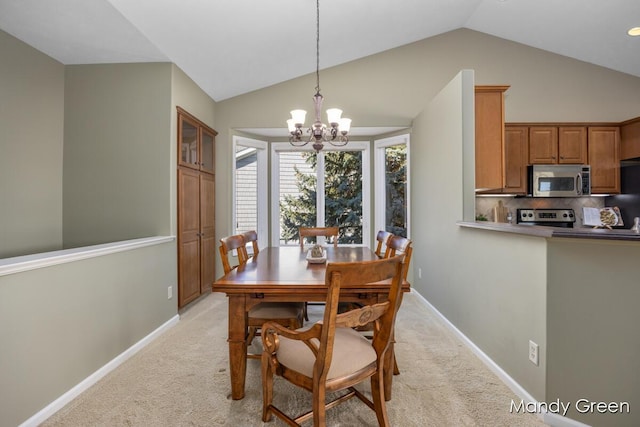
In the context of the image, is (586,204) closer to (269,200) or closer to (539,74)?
(539,74)

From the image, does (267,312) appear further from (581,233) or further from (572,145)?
(572,145)

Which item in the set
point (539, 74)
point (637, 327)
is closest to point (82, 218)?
point (637, 327)

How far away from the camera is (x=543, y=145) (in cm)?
396

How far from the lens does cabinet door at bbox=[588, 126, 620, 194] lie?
156 inches

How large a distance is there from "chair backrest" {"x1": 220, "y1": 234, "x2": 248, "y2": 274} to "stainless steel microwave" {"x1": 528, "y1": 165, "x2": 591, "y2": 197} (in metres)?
3.65

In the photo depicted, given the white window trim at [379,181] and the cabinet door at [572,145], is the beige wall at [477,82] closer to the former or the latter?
the cabinet door at [572,145]

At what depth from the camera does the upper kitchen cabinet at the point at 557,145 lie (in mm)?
3961

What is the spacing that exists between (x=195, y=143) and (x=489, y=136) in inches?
126

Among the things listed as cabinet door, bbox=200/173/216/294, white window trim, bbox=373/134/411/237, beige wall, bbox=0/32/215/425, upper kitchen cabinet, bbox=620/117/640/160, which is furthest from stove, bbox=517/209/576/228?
beige wall, bbox=0/32/215/425

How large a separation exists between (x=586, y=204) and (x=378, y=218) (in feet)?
9.13

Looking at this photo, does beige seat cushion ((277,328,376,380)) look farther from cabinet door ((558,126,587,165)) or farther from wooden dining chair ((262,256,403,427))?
cabinet door ((558,126,587,165))

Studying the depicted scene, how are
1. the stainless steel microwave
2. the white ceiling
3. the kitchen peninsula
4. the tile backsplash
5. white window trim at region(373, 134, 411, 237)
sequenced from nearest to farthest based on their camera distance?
the kitchen peninsula → the white ceiling → the stainless steel microwave → the tile backsplash → white window trim at region(373, 134, 411, 237)

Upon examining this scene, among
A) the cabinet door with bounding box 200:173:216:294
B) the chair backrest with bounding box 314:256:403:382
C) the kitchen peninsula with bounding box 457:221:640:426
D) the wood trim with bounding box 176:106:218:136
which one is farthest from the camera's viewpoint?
the cabinet door with bounding box 200:173:216:294

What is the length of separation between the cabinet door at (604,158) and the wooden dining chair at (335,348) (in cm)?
420
